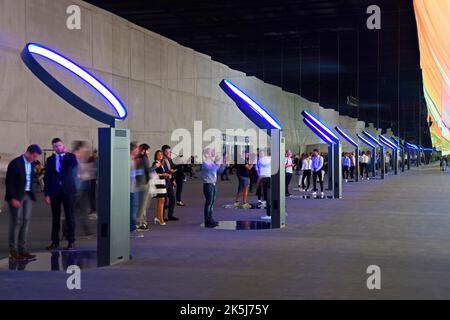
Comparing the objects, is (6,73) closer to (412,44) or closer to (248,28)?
(248,28)

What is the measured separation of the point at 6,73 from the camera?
18.8 metres

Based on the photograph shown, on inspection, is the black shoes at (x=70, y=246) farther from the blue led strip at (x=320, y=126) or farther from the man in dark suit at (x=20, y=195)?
the blue led strip at (x=320, y=126)

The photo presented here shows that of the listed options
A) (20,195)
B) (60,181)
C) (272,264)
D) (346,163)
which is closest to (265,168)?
(60,181)

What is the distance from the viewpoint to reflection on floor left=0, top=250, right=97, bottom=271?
7.59m

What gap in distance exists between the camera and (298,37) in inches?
1222

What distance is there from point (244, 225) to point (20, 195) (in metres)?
5.12

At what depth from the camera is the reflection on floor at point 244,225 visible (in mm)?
11461

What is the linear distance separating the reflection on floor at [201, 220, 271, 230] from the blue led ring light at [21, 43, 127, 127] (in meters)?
4.34

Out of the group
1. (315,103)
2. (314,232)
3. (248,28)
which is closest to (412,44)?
(248,28)

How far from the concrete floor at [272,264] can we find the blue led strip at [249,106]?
2.18 metres

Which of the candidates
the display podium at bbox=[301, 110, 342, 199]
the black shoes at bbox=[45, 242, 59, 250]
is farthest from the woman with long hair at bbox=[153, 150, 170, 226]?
the display podium at bbox=[301, 110, 342, 199]

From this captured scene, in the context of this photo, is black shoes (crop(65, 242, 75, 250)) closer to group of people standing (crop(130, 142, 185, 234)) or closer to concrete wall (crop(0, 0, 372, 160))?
group of people standing (crop(130, 142, 185, 234))

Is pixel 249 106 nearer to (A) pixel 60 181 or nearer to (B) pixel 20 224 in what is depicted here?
(A) pixel 60 181

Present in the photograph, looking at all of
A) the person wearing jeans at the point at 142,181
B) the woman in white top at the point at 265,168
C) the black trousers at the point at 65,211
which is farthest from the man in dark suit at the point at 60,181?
the woman in white top at the point at 265,168
